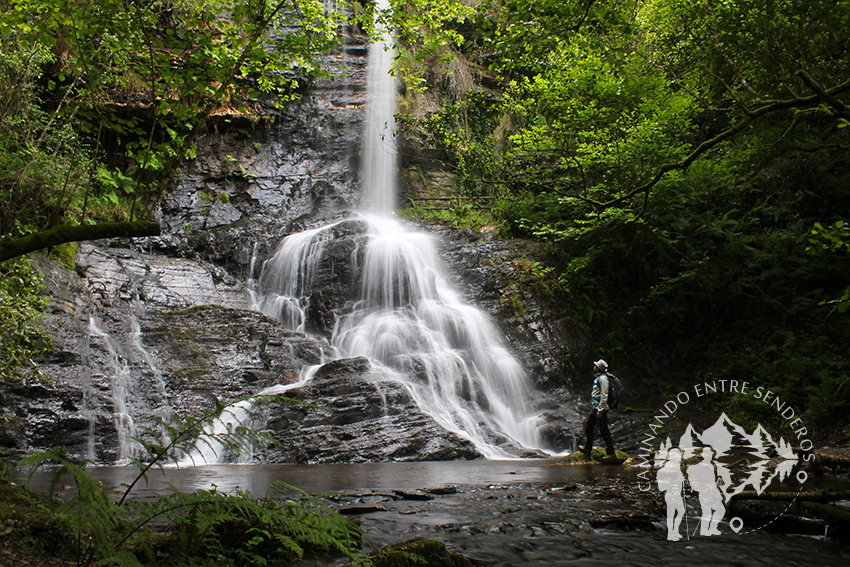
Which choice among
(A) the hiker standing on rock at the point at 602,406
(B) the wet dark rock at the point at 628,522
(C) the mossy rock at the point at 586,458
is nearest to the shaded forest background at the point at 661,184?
(A) the hiker standing on rock at the point at 602,406

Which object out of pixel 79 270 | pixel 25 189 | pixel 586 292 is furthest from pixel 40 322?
pixel 586 292

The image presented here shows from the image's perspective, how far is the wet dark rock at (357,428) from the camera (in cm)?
924

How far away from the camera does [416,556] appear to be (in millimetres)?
2623

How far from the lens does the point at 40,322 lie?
9.97 metres

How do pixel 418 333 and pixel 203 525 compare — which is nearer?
pixel 203 525

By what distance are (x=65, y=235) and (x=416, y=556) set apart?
278cm

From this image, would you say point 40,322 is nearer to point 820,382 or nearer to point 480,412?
point 480,412

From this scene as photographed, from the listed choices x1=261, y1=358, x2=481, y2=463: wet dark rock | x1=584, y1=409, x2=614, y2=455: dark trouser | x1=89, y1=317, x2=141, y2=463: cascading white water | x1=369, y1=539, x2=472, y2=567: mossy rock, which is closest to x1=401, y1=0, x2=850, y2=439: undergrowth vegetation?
x1=584, y1=409, x2=614, y2=455: dark trouser

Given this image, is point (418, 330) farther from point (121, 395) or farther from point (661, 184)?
point (661, 184)

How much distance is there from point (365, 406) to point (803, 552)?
25.6ft

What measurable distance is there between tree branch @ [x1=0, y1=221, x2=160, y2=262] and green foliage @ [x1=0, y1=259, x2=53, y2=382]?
542 centimetres

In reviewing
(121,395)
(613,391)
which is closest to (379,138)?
(121,395)

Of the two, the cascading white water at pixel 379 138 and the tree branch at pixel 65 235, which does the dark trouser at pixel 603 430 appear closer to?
the tree branch at pixel 65 235

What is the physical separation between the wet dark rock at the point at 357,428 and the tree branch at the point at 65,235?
20.8 ft
